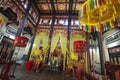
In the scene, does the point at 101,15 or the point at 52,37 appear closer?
the point at 101,15

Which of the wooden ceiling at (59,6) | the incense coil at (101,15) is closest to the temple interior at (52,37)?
the wooden ceiling at (59,6)

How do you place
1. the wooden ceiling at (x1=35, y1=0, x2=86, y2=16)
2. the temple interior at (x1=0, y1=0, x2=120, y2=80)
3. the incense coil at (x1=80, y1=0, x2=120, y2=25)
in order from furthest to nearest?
the wooden ceiling at (x1=35, y1=0, x2=86, y2=16) → the temple interior at (x1=0, y1=0, x2=120, y2=80) → the incense coil at (x1=80, y1=0, x2=120, y2=25)

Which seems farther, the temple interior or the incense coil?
the temple interior

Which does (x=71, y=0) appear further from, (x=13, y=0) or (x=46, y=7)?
(x=13, y=0)

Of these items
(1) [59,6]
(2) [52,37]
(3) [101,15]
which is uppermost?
(1) [59,6]

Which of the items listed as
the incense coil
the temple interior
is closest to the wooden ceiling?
the temple interior

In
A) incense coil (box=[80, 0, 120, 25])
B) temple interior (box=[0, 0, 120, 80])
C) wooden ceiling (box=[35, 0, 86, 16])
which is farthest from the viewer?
wooden ceiling (box=[35, 0, 86, 16])

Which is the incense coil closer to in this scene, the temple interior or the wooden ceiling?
the temple interior

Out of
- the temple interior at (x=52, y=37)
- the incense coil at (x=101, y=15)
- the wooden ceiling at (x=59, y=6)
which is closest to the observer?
the incense coil at (x=101, y=15)

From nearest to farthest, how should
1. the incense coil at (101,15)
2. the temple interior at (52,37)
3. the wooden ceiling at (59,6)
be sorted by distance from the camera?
the incense coil at (101,15)
the temple interior at (52,37)
the wooden ceiling at (59,6)

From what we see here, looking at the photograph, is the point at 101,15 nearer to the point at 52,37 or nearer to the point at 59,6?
the point at 52,37

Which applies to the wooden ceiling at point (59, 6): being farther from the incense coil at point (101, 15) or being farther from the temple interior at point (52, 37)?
the incense coil at point (101, 15)

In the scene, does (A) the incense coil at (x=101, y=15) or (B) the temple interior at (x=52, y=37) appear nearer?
(A) the incense coil at (x=101, y=15)

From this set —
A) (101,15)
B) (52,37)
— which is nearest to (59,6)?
(52,37)
